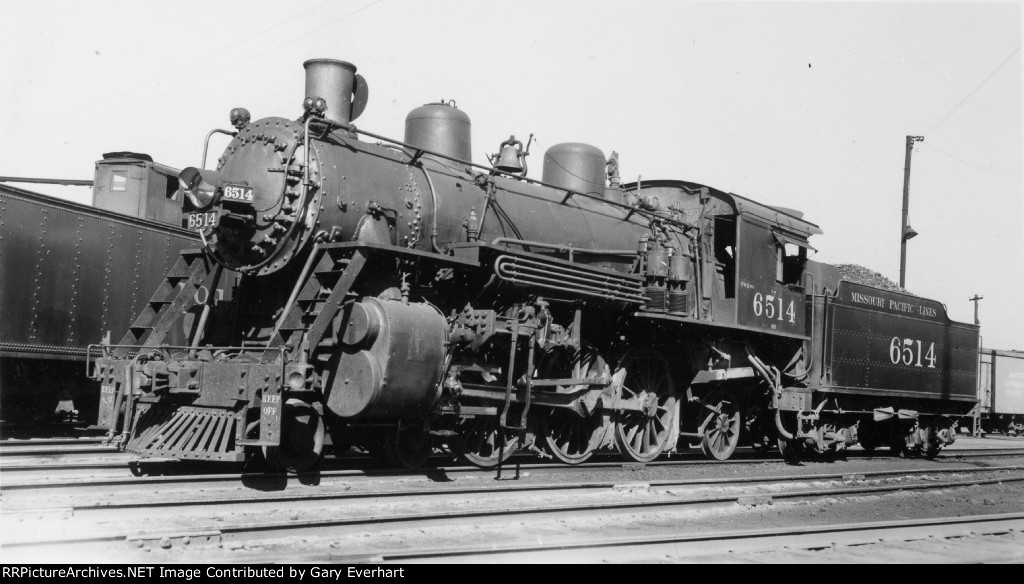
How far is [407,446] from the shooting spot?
29.7ft

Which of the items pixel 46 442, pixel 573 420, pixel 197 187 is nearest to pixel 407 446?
pixel 573 420

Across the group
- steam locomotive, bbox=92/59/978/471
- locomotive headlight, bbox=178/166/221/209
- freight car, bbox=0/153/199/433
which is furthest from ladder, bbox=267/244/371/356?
freight car, bbox=0/153/199/433

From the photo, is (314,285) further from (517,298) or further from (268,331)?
(517,298)

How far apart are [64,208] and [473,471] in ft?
19.5

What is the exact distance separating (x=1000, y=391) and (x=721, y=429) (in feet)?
62.1

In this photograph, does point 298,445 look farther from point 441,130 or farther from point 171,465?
point 441,130

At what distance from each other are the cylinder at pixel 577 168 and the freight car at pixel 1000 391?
1927cm

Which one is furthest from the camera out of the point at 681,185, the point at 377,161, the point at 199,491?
the point at 681,185

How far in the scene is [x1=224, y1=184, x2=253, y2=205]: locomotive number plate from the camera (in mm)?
7711

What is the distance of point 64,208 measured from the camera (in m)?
10.7

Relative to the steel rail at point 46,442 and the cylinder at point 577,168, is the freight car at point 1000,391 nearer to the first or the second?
the cylinder at point 577,168

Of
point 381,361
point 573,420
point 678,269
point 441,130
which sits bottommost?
point 573,420

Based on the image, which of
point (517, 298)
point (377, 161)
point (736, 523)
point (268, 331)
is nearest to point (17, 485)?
point (268, 331)

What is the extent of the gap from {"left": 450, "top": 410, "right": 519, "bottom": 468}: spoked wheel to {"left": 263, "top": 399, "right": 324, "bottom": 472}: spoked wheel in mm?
1658
